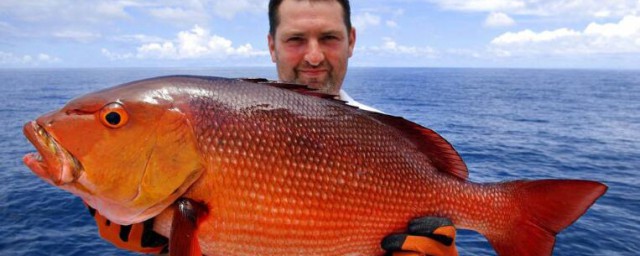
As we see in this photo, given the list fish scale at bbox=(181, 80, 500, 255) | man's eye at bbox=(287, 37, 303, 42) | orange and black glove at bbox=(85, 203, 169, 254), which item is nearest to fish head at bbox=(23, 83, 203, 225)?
fish scale at bbox=(181, 80, 500, 255)

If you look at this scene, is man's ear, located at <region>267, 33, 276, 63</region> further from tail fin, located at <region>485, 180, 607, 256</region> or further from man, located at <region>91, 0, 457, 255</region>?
tail fin, located at <region>485, 180, 607, 256</region>

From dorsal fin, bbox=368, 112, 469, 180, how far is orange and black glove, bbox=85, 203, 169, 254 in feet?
5.15

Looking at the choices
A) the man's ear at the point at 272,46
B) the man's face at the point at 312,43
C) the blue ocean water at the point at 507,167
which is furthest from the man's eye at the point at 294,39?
the blue ocean water at the point at 507,167

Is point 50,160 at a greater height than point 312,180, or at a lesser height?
greater

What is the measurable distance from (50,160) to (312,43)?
2475mm

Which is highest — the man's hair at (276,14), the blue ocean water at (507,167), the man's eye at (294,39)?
the man's hair at (276,14)

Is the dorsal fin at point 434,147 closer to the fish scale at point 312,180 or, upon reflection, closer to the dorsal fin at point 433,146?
the dorsal fin at point 433,146

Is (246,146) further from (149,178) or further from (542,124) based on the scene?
(542,124)

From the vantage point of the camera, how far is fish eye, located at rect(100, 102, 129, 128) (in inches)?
80.3

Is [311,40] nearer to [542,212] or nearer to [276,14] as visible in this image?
[276,14]

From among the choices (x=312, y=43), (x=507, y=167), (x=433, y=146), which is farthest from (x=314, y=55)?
(x=507, y=167)

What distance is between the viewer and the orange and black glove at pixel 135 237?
8.08 ft

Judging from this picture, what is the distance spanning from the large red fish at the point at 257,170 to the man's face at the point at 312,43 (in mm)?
1348

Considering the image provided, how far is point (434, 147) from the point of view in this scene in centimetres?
285
